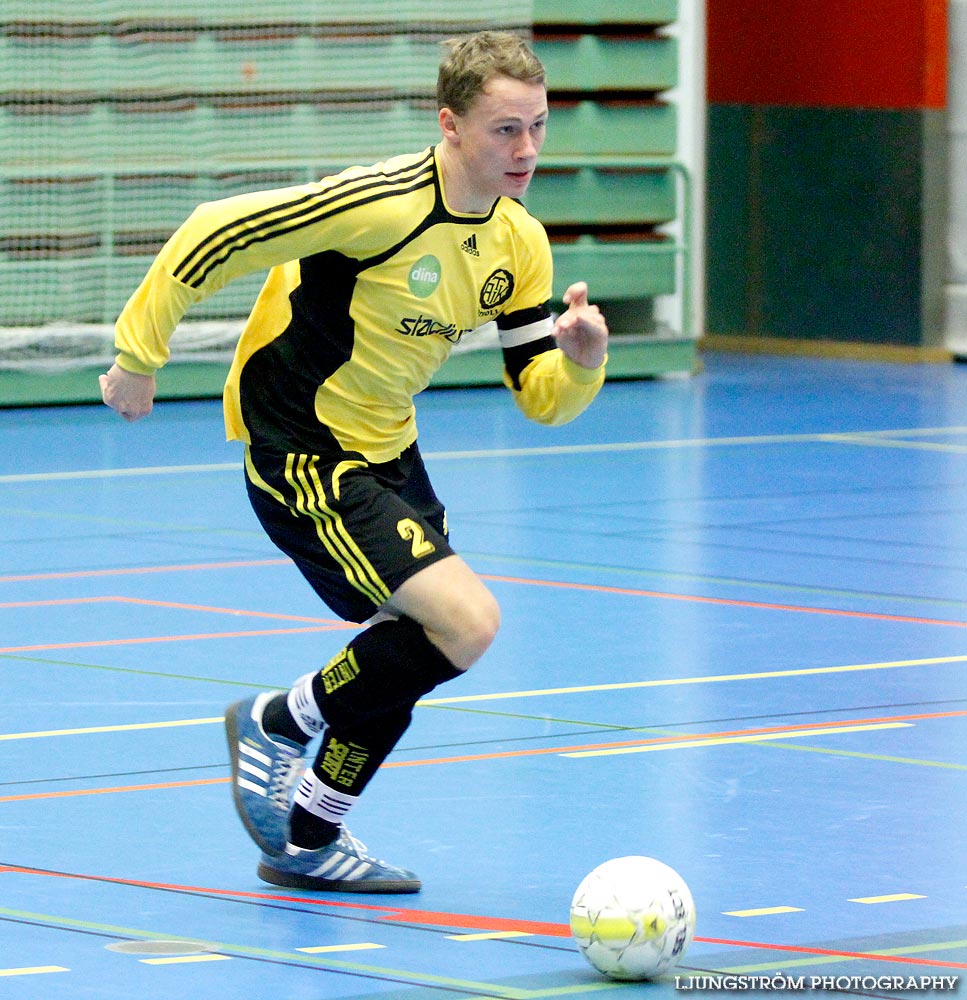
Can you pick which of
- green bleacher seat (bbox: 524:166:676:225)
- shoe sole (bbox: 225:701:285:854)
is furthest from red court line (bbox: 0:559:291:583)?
green bleacher seat (bbox: 524:166:676:225)

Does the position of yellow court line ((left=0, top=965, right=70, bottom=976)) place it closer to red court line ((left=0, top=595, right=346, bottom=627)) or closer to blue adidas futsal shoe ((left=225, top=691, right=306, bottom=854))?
blue adidas futsal shoe ((left=225, top=691, right=306, bottom=854))

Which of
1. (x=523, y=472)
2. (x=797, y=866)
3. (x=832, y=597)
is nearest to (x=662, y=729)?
(x=797, y=866)

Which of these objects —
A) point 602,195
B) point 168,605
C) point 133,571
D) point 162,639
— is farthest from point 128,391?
point 602,195

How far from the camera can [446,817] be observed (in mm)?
5793

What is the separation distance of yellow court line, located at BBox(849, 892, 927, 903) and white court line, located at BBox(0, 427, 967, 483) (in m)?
8.08

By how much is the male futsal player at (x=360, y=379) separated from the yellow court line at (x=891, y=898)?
0.94 metres

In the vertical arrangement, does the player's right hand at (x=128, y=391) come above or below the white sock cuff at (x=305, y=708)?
above

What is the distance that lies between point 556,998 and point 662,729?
2589mm

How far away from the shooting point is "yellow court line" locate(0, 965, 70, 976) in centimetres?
441

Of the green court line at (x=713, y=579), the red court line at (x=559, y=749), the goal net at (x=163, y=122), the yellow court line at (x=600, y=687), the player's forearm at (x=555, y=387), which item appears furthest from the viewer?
the goal net at (x=163, y=122)

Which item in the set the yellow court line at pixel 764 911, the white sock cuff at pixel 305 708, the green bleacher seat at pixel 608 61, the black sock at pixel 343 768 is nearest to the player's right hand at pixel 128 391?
the white sock cuff at pixel 305 708

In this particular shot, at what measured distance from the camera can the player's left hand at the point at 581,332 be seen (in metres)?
5.21

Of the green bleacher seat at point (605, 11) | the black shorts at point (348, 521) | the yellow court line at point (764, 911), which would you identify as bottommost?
the yellow court line at point (764, 911)

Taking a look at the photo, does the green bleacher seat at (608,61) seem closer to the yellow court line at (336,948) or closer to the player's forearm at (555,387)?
the player's forearm at (555,387)
